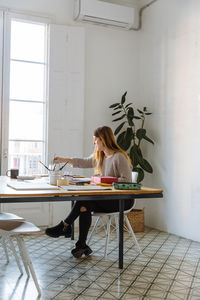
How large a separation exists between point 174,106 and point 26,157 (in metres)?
2.00

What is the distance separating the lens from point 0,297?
2658 mm

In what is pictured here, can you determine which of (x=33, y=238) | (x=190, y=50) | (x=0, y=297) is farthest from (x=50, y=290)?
(x=190, y=50)

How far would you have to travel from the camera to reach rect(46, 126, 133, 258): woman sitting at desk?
3.53m

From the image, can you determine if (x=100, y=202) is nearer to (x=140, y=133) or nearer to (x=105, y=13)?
(x=140, y=133)

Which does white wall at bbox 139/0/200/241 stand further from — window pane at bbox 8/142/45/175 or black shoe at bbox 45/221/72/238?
black shoe at bbox 45/221/72/238

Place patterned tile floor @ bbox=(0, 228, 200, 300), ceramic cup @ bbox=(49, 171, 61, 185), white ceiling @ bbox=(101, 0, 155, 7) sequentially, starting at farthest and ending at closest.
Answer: white ceiling @ bbox=(101, 0, 155, 7)
ceramic cup @ bbox=(49, 171, 61, 185)
patterned tile floor @ bbox=(0, 228, 200, 300)

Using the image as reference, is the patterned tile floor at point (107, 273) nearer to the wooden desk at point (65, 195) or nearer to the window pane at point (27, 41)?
the wooden desk at point (65, 195)

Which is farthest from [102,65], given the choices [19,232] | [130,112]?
[19,232]

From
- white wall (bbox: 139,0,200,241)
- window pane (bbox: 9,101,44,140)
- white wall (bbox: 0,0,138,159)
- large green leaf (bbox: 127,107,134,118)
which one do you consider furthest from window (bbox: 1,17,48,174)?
white wall (bbox: 139,0,200,241)

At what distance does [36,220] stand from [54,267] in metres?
1.67

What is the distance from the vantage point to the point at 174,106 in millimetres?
4969

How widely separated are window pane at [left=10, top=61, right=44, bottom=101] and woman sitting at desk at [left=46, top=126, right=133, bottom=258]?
1447 millimetres

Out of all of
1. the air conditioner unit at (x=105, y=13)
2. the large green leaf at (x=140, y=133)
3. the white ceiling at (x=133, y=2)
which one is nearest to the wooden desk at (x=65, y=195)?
the large green leaf at (x=140, y=133)

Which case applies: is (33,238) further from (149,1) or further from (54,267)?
(149,1)
